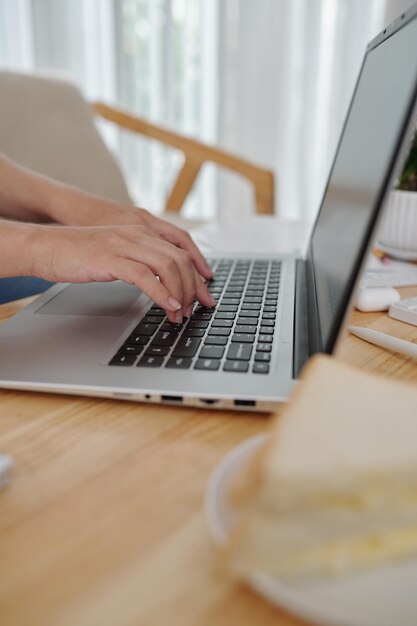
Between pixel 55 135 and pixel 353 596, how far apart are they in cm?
148

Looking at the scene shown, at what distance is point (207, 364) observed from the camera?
438 mm

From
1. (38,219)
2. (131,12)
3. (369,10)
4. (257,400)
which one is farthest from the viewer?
(131,12)

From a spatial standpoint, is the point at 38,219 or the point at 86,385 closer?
the point at 86,385

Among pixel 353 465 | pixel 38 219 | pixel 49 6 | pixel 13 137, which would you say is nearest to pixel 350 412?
pixel 353 465

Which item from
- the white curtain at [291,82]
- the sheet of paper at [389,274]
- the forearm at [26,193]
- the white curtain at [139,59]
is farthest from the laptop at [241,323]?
the white curtain at [139,59]

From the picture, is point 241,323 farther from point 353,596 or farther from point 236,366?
point 353,596

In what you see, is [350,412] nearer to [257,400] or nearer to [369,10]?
[257,400]

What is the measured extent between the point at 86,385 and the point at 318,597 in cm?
24

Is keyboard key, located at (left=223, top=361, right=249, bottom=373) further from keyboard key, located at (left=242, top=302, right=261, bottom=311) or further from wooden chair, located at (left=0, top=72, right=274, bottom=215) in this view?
wooden chair, located at (left=0, top=72, right=274, bottom=215)

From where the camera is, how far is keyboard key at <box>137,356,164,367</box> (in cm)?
44

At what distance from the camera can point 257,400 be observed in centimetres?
39

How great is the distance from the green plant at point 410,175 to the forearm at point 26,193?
51cm

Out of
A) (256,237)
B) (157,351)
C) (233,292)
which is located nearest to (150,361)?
(157,351)

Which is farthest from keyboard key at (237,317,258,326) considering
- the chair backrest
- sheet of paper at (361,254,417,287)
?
the chair backrest
